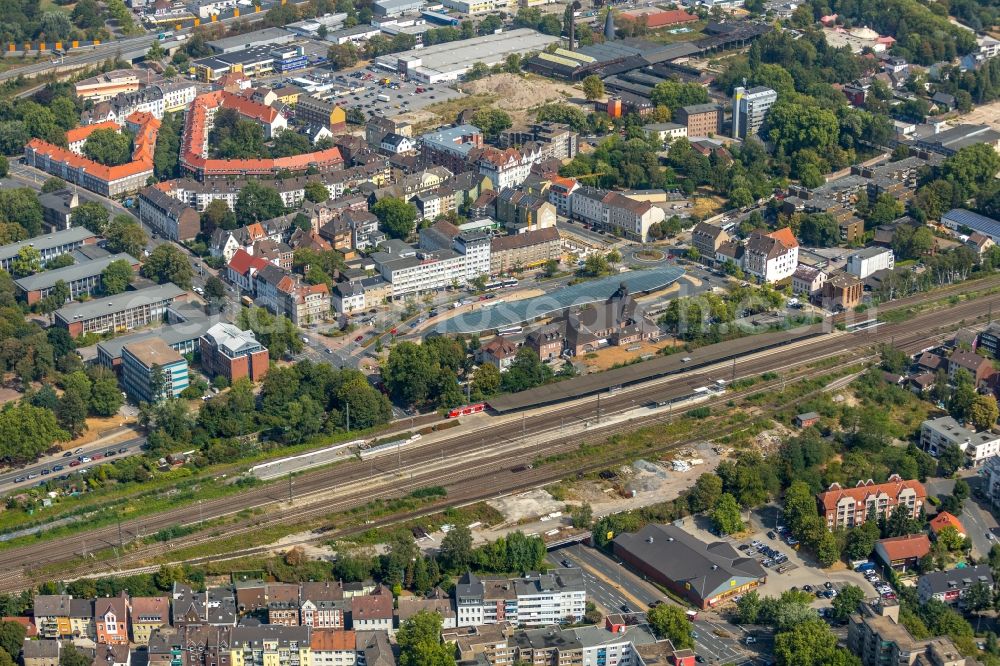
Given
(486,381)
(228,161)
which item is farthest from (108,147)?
(486,381)

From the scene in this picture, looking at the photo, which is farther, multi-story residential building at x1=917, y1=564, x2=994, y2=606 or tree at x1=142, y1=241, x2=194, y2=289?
tree at x1=142, y1=241, x2=194, y2=289

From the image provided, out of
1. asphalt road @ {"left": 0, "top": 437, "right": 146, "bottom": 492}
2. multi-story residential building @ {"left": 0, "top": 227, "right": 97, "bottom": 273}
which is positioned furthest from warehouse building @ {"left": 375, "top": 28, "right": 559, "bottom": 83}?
asphalt road @ {"left": 0, "top": 437, "right": 146, "bottom": 492}

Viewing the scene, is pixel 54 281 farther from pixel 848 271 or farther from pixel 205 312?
pixel 848 271

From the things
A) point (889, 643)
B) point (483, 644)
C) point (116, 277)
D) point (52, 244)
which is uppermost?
point (116, 277)

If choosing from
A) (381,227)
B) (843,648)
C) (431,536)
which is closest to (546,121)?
(381,227)

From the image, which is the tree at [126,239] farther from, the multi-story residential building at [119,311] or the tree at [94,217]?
the multi-story residential building at [119,311]

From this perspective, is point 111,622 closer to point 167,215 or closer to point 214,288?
point 214,288

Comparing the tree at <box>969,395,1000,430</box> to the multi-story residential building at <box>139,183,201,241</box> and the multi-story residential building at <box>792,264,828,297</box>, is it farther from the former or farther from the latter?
the multi-story residential building at <box>139,183,201,241</box>
